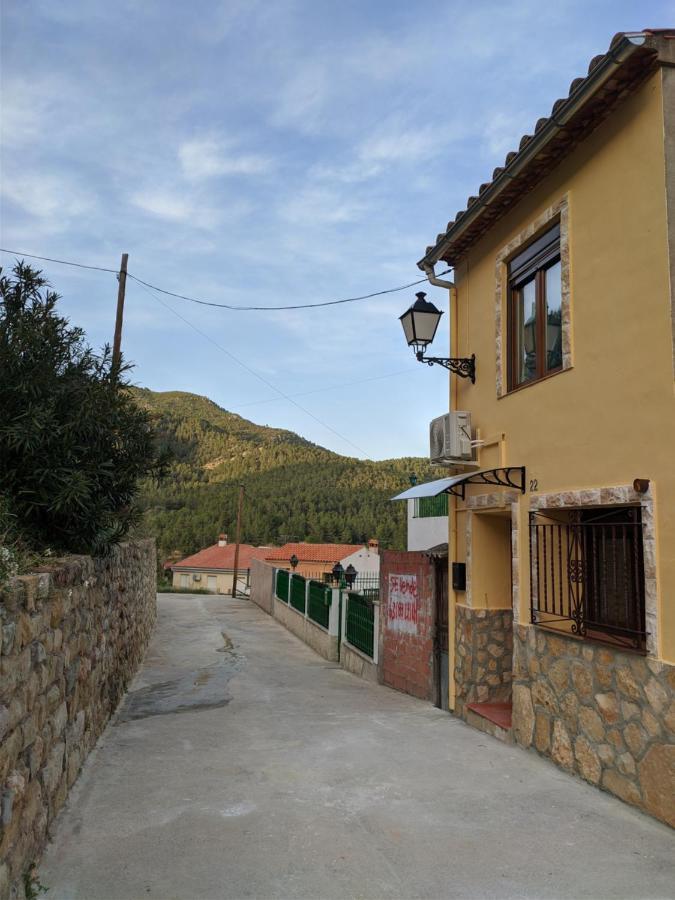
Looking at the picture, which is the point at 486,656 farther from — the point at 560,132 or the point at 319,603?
the point at 319,603

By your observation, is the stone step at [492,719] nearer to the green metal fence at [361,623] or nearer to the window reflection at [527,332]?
the window reflection at [527,332]

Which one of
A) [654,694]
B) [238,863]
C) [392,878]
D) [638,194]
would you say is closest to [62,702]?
[238,863]

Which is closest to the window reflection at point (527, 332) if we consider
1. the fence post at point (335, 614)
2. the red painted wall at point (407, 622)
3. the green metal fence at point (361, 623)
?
the red painted wall at point (407, 622)

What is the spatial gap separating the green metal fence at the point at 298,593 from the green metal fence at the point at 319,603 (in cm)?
106

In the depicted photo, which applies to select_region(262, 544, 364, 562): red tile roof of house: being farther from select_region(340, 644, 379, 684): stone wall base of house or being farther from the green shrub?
the green shrub

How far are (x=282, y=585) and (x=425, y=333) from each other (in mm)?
14020

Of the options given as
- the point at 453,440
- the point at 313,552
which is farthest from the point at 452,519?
the point at 313,552

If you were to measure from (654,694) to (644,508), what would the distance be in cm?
119

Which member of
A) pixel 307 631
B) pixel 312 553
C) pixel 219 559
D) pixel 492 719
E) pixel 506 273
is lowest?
pixel 307 631

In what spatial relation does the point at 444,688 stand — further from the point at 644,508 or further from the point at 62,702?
the point at 62,702

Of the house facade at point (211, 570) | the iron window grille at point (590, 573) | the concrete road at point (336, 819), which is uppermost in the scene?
the iron window grille at point (590, 573)

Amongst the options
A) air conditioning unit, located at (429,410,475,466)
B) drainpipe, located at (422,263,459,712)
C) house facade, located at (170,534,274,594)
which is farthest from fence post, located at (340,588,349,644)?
house facade, located at (170,534,274,594)

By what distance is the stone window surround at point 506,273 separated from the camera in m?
5.47

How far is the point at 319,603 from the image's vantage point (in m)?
14.6
